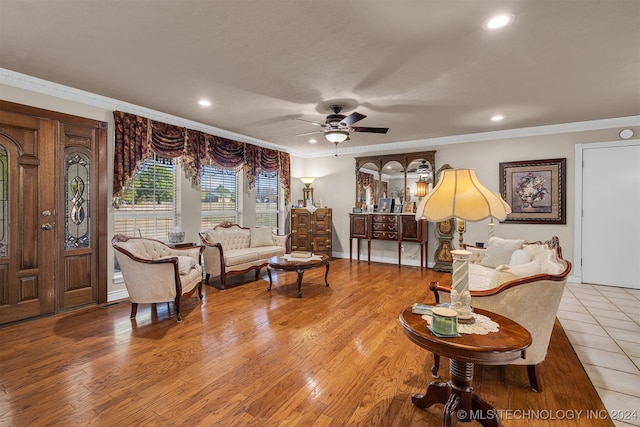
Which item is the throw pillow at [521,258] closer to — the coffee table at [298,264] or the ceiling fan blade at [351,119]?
the ceiling fan blade at [351,119]

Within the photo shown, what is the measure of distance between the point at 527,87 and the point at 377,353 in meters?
3.36

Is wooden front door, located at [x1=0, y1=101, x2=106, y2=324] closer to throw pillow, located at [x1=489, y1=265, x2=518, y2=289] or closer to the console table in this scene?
throw pillow, located at [x1=489, y1=265, x2=518, y2=289]

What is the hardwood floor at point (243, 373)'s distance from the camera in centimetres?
183

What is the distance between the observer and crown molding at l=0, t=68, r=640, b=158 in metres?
3.33

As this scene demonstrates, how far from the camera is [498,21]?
7.30 feet

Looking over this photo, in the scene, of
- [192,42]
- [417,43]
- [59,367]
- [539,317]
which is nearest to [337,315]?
[539,317]

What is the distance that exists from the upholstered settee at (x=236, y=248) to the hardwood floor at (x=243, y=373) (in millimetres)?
1075

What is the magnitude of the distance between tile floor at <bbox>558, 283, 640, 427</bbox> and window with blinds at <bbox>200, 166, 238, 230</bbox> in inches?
205

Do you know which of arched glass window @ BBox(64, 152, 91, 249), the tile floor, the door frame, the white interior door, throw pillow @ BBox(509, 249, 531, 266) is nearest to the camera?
the tile floor

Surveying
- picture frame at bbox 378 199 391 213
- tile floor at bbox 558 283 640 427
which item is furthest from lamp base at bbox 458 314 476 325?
picture frame at bbox 378 199 391 213

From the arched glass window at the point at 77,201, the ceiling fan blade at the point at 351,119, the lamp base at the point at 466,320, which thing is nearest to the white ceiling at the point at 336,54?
the ceiling fan blade at the point at 351,119

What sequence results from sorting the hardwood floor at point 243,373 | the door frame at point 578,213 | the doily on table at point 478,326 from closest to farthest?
1. the doily on table at point 478,326
2. the hardwood floor at point 243,373
3. the door frame at point 578,213

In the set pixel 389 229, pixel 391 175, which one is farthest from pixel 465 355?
pixel 391 175

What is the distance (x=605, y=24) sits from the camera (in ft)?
7.46
